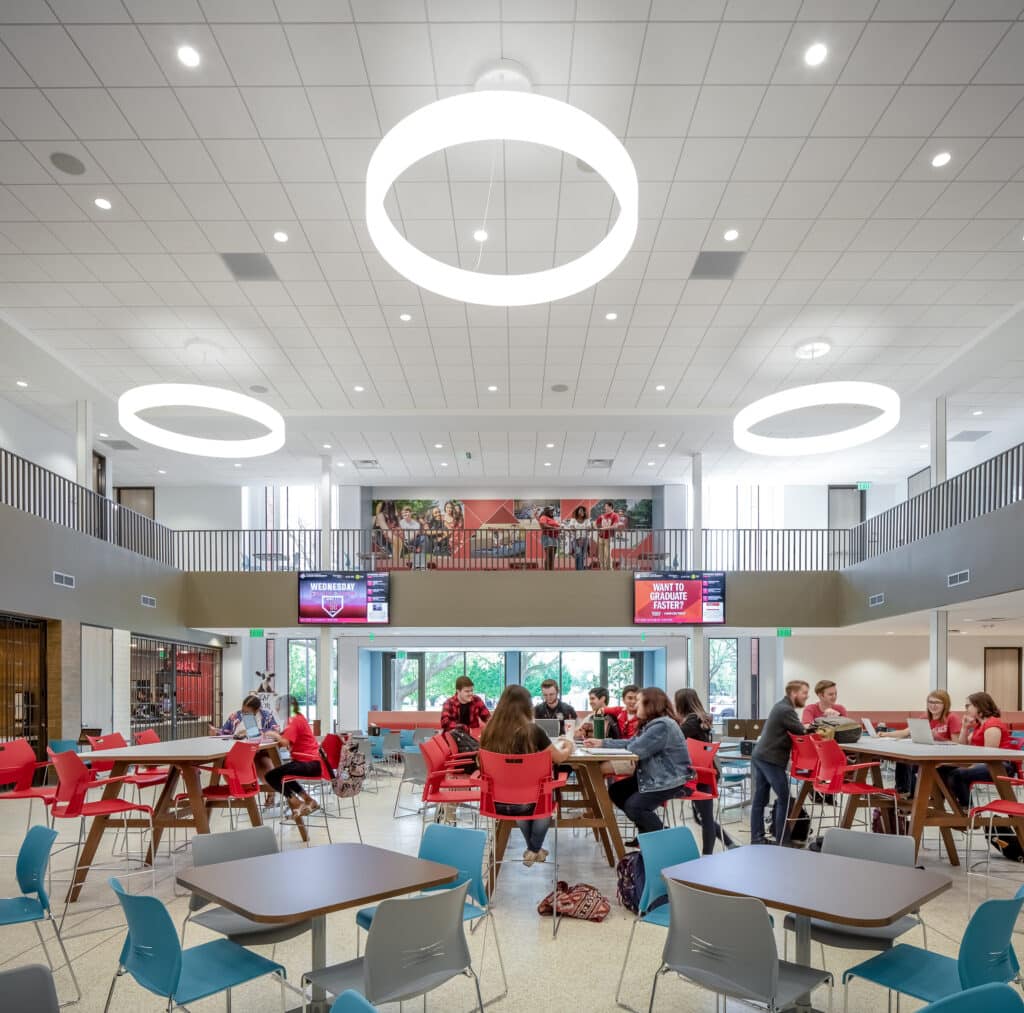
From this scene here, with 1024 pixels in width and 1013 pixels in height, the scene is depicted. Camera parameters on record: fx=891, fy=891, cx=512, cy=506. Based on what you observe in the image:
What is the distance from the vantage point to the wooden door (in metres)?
18.9

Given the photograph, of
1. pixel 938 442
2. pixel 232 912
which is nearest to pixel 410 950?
pixel 232 912

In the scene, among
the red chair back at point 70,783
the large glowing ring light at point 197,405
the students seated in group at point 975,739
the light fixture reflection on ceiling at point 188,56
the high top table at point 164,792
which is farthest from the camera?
the large glowing ring light at point 197,405

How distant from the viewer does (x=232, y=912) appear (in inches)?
147

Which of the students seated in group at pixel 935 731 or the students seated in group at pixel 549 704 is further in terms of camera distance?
the students seated in group at pixel 549 704

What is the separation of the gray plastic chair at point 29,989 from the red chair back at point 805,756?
6.06 m

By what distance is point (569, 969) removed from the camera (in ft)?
15.4

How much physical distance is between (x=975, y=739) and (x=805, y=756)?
5.86ft

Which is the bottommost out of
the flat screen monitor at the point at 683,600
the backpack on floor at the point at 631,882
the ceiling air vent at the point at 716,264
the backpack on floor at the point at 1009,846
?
the backpack on floor at the point at 1009,846

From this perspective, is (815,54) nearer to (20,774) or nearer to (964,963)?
(964,963)

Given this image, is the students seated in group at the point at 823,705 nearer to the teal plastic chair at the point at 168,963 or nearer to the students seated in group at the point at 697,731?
the students seated in group at the point at 697,731

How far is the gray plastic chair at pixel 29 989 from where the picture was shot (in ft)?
8.14

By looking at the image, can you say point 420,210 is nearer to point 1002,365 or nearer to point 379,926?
point 379,926


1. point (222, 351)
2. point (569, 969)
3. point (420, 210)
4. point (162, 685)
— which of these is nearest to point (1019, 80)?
point (420, 210)

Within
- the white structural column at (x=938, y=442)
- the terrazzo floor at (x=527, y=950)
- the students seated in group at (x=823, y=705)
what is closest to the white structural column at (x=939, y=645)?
the white structural column at (x=938, y=442)
